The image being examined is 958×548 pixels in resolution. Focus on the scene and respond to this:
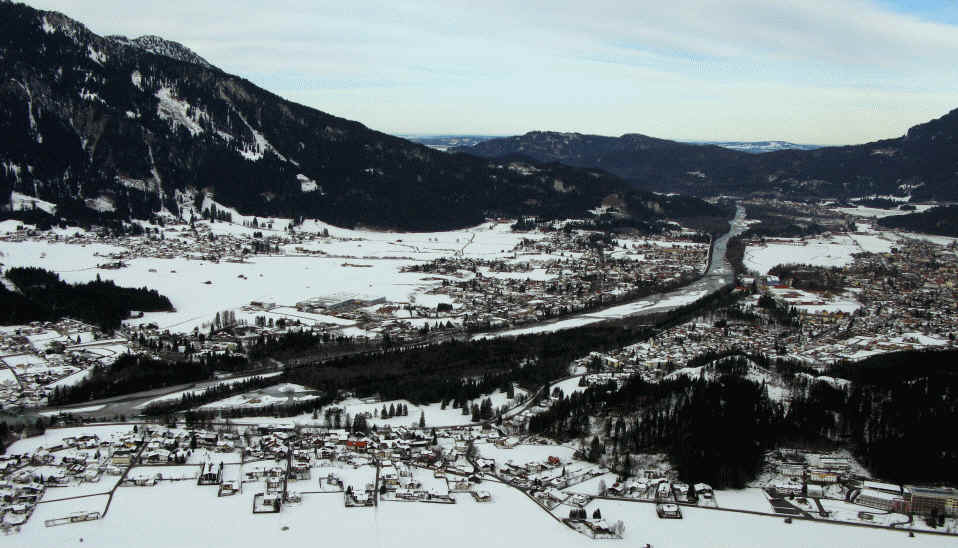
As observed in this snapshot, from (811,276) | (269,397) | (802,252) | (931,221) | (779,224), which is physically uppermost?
(931,221)

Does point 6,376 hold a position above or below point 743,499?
below

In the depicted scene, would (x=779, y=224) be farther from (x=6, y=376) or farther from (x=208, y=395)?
(x=6, y=376)

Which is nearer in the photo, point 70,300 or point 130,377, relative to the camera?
point 130,377

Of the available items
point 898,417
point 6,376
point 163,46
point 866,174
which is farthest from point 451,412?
point 866,174

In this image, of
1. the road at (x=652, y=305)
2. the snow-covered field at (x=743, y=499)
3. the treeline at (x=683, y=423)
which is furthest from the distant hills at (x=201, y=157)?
the snow-covered field at (x=743, y=499)

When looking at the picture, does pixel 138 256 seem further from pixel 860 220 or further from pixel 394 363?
pixel 860 220

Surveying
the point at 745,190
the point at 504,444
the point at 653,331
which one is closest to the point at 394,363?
the point at 504,444

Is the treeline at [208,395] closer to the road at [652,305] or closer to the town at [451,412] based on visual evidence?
the town at [451,412]

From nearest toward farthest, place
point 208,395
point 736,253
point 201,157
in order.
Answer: point 208,395 < point 736,253 < point 201,157

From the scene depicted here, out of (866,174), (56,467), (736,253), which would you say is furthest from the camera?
(866,174)
